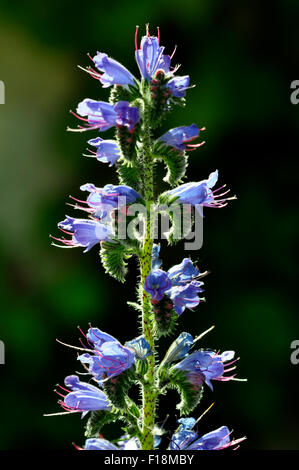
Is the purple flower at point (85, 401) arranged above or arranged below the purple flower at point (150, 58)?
below

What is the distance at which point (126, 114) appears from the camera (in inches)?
82.5

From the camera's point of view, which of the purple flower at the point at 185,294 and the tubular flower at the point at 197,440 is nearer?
the purple flower at the point at 185,294

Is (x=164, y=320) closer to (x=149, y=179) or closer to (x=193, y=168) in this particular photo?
(x=149, y=179)

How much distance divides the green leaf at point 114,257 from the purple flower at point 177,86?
0.53 meters

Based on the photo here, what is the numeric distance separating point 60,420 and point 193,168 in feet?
6.92

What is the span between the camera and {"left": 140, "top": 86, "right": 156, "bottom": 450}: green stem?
216cm

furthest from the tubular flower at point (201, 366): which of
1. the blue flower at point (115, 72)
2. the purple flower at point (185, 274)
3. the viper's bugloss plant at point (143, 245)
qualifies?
the blue flower at point (115, 72)

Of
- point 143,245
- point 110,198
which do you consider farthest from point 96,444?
point 110,198

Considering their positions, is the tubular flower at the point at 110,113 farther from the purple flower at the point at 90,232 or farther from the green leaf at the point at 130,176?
the purple flower at the point at 90,232

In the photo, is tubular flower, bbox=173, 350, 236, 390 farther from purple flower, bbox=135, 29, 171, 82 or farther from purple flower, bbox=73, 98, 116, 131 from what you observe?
purple flower, bbox=135, 29, 171, 82

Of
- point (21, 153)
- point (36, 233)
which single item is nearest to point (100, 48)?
point (21, 153)

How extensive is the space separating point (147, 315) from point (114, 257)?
237 millimetres

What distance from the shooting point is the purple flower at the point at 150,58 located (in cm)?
224

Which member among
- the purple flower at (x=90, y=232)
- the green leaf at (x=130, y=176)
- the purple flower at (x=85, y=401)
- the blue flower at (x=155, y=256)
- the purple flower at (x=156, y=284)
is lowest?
the purple flower at (x=85, y=401)
